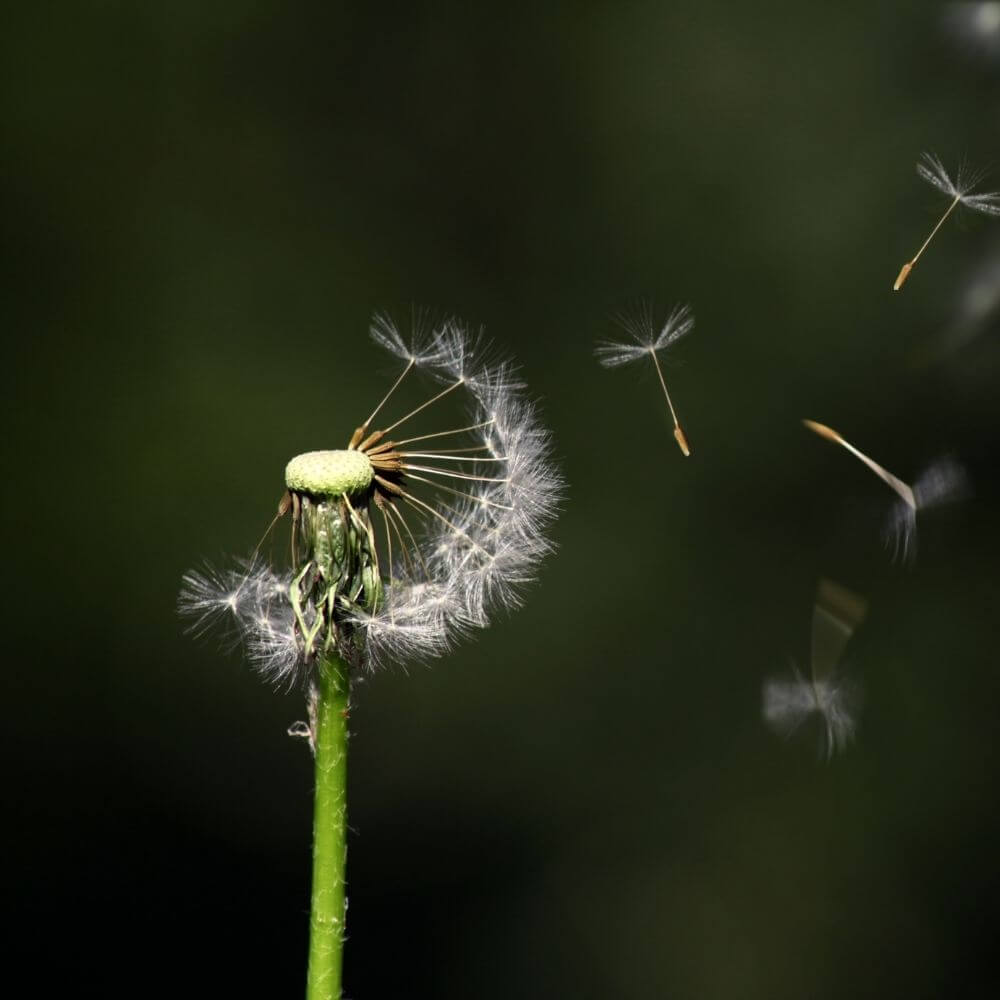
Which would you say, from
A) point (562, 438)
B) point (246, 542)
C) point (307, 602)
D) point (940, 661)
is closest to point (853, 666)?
point (940, 661)

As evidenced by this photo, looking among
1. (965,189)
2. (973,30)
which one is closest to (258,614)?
(965,189)

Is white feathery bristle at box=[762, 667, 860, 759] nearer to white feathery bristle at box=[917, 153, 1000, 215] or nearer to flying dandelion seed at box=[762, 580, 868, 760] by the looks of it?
flying dandelion seed at box=[762, 580, 868, 760]

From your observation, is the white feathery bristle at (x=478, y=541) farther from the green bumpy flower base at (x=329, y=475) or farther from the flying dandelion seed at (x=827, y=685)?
the flying dandelion seed at (x=827, y=685)

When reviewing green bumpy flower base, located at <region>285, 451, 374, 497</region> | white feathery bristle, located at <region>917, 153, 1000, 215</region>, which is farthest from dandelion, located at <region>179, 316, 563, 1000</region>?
white feathery bristle, located at <region>917, 153, 1000, 215</region>

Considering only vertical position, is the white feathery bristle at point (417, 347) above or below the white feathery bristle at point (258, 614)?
above

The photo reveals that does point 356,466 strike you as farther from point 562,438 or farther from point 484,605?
point 562,438

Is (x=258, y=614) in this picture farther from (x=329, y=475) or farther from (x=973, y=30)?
(x=973, y=30)

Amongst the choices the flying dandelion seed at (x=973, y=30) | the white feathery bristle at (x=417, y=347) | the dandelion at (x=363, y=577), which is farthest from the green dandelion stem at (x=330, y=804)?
the flying dandelion seed at (x=973, y=30)
